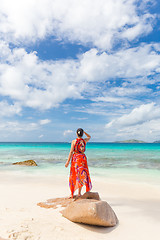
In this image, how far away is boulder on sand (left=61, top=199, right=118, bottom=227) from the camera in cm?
337

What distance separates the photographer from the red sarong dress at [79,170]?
201 inches

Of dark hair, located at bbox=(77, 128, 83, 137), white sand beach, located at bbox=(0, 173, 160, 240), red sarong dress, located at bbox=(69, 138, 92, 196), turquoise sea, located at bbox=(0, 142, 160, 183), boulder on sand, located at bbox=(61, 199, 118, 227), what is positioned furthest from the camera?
turquoise sea, located at bbox=(0, 142, 160, 183)

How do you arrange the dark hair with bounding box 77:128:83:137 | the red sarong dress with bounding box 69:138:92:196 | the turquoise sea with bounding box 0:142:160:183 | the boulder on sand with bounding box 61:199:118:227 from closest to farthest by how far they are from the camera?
the boulder on sand with bounding box 61:199:118:227 < the red sarong dress with bounding box 69:138:92:196 < the dark hair with bounding box 77:128:83:137 < the turquoise sea with bounding box 0:142:160:183

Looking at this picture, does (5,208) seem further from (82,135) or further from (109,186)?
(109,186)

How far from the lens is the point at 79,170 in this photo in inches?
202

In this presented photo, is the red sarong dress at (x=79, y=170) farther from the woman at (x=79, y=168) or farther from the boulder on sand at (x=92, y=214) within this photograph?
the boulder on sand at (x=92, y=214)

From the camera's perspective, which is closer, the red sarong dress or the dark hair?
the red sarong dress

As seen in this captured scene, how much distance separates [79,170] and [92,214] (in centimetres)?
183

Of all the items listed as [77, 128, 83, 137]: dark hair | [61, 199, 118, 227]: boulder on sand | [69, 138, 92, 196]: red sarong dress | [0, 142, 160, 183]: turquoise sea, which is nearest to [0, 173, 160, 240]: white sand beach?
[61, 199, 118, 227]: boulder on sand

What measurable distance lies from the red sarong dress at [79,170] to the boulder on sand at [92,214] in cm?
129

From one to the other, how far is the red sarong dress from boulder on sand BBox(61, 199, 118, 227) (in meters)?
1.29

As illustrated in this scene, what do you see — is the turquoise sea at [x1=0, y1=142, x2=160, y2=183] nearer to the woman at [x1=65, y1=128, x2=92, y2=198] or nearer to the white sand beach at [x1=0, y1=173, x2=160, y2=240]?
the white sand beach at [x1=0, y1=173, x2=160, y2=240]

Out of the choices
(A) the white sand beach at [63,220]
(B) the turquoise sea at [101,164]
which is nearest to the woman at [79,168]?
(A) the white sand beach at [63,220]

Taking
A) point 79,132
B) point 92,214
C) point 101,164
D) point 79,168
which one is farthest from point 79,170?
point 101,164
